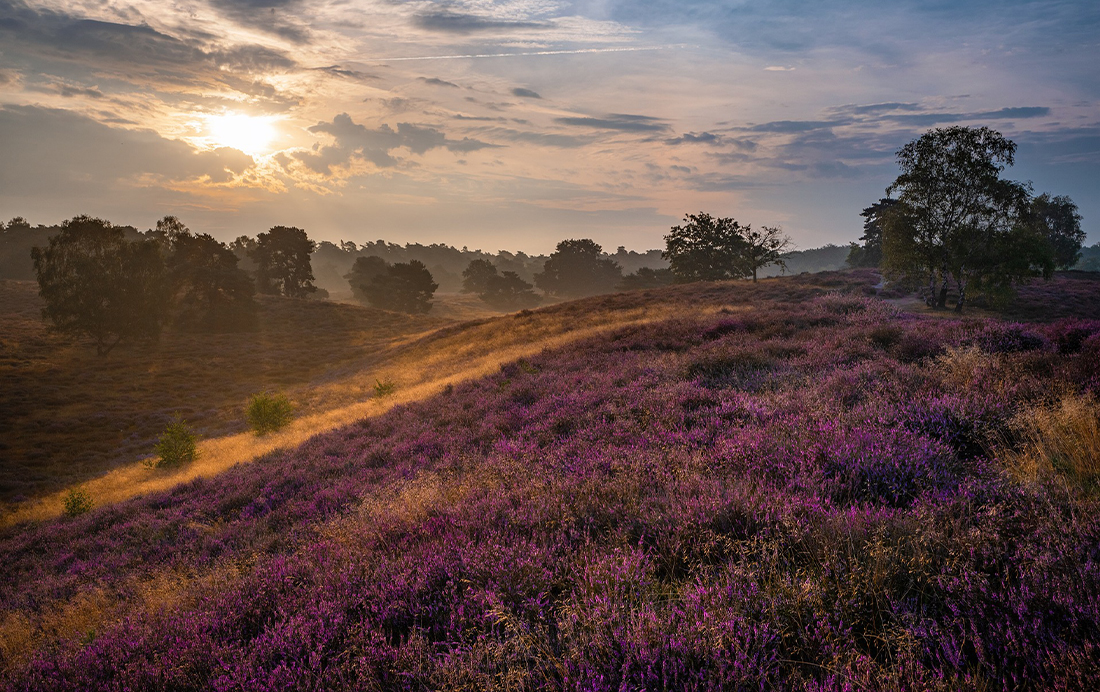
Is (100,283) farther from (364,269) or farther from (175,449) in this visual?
(364,269)

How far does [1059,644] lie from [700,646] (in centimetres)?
A: 135

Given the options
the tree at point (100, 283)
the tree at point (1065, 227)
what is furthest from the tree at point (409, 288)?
the tree at point (1065, 227)

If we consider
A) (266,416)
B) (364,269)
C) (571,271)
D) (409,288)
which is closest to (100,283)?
(266,416)

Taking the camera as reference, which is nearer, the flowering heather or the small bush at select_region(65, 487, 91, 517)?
the flowering heather

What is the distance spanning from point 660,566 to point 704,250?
83.0 meters

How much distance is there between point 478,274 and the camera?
129m

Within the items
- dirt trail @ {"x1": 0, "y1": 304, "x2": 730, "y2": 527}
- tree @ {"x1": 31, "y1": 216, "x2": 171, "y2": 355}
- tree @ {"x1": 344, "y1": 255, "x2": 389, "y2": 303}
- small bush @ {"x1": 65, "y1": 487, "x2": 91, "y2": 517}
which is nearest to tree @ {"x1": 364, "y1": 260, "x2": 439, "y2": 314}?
tree @ {"x1": 344, "y1": 255, "x2": 389, "y2": 303}

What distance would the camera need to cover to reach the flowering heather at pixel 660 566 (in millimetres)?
2161

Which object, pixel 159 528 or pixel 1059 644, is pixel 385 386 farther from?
pixel 1059 644

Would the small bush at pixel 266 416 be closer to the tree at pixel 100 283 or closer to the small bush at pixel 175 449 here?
the small bush at pixel 175 449

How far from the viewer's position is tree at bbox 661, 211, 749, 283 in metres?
78.9

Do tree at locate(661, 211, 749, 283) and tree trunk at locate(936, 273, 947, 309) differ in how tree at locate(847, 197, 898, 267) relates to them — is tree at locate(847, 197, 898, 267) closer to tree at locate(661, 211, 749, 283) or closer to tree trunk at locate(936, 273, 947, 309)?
tree at locate(661, 211, 749, 283)

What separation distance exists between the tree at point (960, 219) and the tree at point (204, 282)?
2886 inches

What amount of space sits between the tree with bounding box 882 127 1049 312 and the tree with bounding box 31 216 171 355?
230ft
